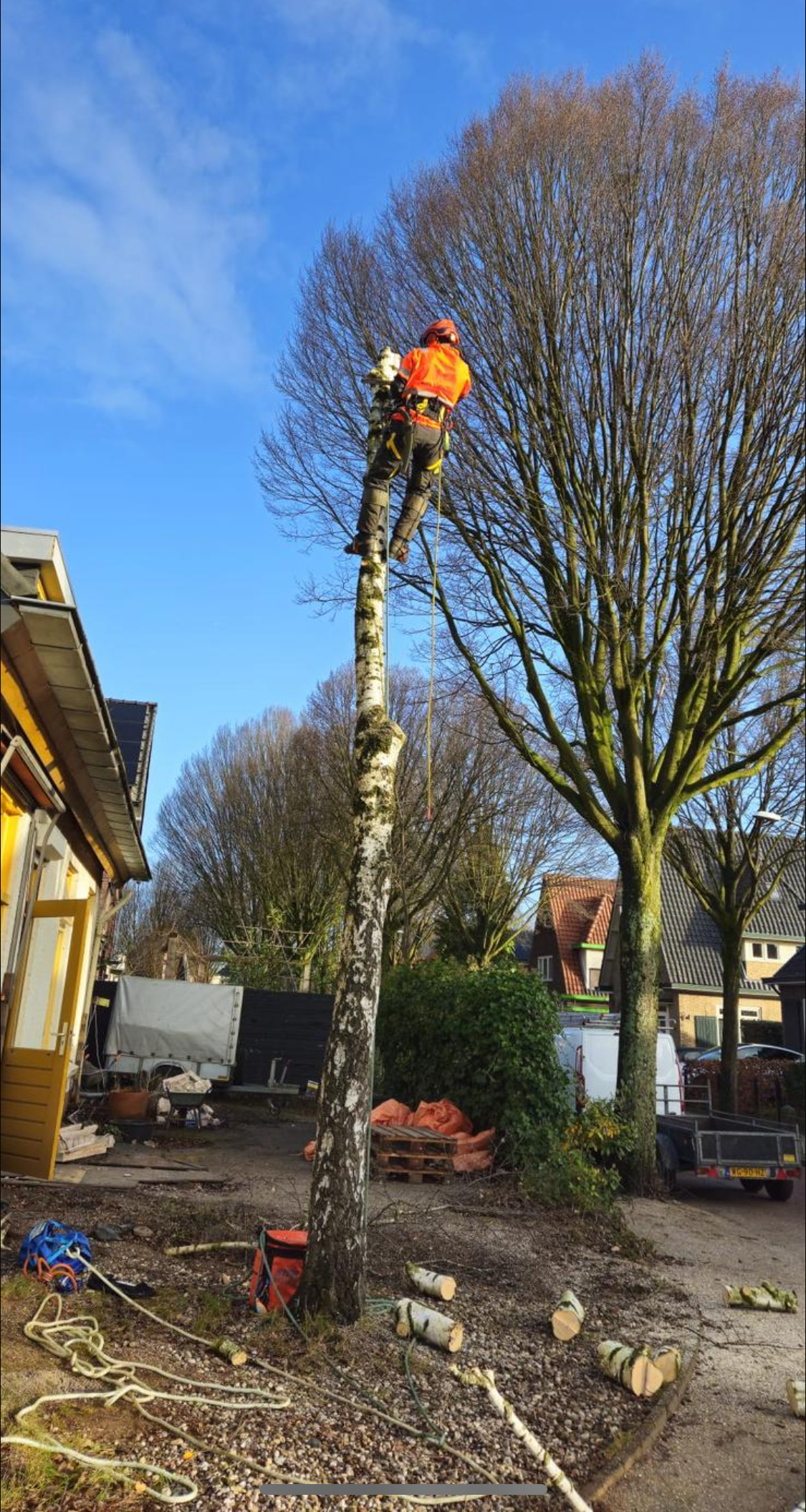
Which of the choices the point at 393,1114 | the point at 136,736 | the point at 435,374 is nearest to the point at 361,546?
the point at 435,374

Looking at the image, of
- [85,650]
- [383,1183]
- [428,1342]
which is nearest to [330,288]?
[85,650]

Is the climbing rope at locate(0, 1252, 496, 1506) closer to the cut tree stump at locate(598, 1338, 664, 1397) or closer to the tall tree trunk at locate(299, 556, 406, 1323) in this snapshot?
the tall tree trunk at locate(299, 556, 406, 1323)

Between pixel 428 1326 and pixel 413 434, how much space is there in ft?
17.4

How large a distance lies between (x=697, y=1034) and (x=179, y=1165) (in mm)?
31728

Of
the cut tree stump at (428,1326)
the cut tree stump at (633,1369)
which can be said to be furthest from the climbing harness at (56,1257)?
the cut tree stump at (633,1369)

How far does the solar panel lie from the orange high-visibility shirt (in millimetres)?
13949

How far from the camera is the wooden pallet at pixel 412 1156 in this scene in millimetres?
10633

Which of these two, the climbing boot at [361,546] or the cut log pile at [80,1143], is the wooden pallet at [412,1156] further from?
the climbing boot at [361,546]

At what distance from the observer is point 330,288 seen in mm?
12828

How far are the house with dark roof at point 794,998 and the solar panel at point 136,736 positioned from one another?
69.6ft

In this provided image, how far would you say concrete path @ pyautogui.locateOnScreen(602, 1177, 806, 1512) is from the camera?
453cm

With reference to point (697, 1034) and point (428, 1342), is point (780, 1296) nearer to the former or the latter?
point (428, 1342)

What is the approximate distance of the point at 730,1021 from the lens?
21469 mm

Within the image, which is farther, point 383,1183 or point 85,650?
point 383,1183
